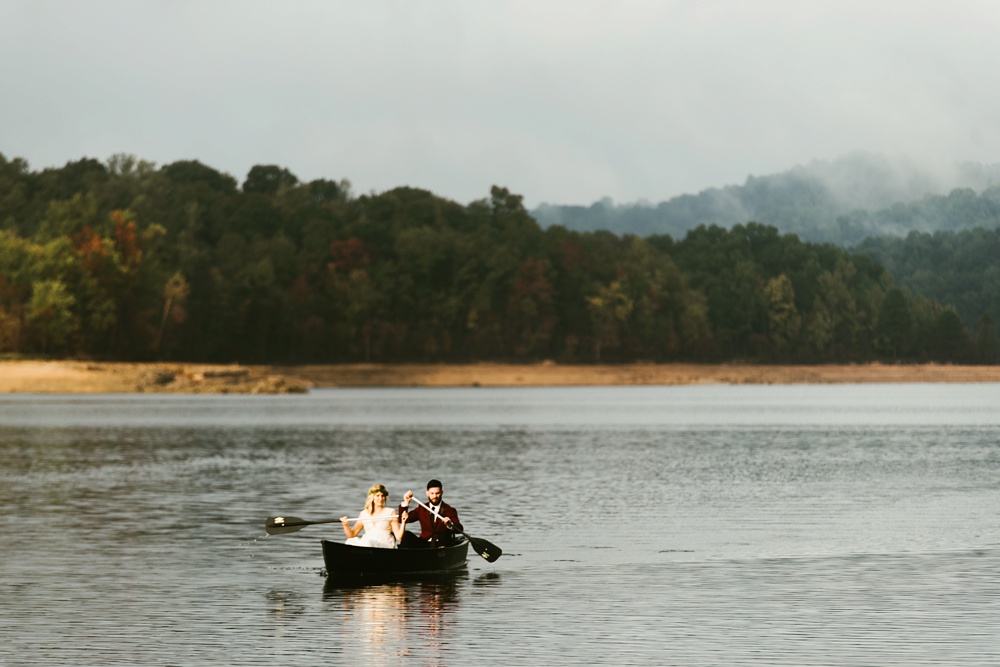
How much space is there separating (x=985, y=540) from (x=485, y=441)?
157ft

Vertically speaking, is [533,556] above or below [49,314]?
below

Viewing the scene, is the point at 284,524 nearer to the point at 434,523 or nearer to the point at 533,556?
the point at 434,523

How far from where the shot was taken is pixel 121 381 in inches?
6604

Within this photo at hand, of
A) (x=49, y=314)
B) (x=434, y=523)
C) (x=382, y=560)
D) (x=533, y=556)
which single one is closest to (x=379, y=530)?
(x=382, y=560)

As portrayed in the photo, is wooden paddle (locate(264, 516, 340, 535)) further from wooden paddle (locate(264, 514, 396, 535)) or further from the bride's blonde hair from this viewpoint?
the bride's blonde hair

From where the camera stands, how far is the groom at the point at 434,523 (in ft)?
88.1

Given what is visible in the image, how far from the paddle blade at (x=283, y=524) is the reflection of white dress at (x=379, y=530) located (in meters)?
2.65

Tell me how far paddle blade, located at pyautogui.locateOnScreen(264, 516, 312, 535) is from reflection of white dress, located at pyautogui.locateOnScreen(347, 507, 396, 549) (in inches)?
104

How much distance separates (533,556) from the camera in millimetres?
30156

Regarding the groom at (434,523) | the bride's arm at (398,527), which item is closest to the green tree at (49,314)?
the groom at (434,523)

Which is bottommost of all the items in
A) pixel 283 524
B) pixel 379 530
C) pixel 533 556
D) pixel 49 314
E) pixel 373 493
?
pixel 533 556

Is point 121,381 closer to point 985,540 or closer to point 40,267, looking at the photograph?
point 40,267

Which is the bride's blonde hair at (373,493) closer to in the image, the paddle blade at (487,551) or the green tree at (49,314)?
the paddle blade at (487,551)

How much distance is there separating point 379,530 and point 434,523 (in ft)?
4.14
